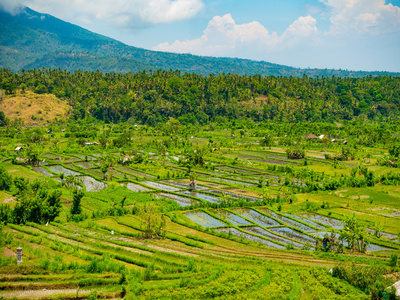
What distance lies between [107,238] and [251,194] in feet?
60.4

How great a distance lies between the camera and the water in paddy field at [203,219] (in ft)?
99.0

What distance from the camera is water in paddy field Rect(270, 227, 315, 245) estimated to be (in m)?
26.8

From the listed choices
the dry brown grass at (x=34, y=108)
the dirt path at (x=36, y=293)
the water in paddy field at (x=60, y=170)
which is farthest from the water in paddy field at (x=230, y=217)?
the dry brown grass at (x=34, y=108)

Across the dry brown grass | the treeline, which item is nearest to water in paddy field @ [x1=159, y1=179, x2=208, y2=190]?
the treeline

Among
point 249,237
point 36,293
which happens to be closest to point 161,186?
point 249,237

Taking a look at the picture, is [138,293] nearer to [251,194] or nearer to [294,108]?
[251,194]

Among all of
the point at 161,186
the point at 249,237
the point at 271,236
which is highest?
the point at 271,236

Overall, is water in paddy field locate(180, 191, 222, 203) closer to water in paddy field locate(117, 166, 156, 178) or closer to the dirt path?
water in paddy field locate(117, 166, 156, 178)

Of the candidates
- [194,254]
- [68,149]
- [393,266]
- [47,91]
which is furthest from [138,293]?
[47,91]

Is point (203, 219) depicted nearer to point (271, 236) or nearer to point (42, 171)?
point (271, 236)

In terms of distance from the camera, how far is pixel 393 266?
2125cm

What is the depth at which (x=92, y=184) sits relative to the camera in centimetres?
4216

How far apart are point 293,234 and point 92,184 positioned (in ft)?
80.7

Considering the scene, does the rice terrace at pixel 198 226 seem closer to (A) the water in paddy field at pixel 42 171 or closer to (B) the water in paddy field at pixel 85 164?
(A) the water in paddy field at pixel 42 171
